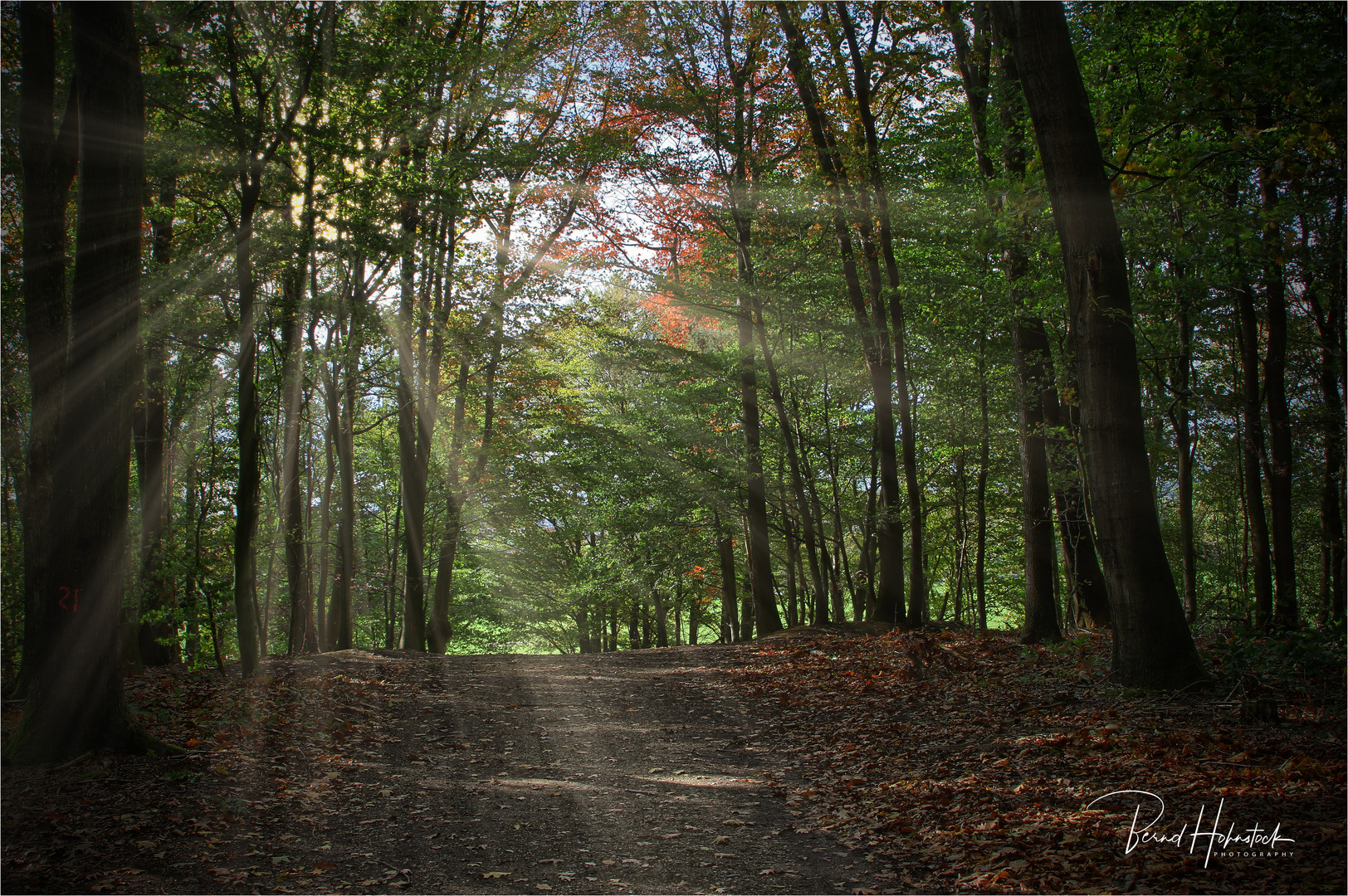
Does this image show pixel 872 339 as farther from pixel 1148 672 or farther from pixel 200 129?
pixel 200 129

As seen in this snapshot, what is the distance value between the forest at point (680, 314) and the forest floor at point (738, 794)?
281 mm

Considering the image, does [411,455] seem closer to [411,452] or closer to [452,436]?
[411,452]

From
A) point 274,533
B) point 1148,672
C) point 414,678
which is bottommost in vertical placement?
point 414,678

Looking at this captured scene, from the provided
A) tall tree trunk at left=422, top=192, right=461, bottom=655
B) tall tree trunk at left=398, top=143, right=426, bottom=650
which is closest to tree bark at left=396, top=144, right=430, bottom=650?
tall tree trunk at left=398, top=143, right=426, bottom=650

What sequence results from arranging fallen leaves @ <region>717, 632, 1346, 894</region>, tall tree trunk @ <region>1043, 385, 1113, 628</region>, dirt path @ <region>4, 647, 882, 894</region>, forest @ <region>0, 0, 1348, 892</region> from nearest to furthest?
fallen leaves @ <region>717, 632, 1346, 894</region>
dirt path @ <region>4, 647, 882, 894</region>
forest @ <region>0, 0, 1348, 892</region>
tall tree trunk @ <region>1043, 385, 1113, 628</region>

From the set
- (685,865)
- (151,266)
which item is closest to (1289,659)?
(685,865)

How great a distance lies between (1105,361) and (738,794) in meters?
4.66

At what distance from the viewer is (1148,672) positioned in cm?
605

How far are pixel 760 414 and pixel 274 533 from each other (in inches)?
542

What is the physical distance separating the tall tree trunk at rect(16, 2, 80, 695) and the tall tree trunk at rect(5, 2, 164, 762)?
1.02 metres

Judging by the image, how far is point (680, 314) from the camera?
59.7 feet

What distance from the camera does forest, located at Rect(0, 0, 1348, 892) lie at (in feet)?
19.7

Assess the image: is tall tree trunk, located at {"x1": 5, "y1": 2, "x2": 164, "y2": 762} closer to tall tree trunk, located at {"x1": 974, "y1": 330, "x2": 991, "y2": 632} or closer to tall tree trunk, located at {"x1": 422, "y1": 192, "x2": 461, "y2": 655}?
tall tree trunk, located at {"x1": 422, "y1": 192, "x2": 461, "y2": 655}

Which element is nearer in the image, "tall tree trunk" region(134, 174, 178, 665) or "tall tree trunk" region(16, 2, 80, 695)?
"tall tree trunk" region(16, 2, 80, 695)
